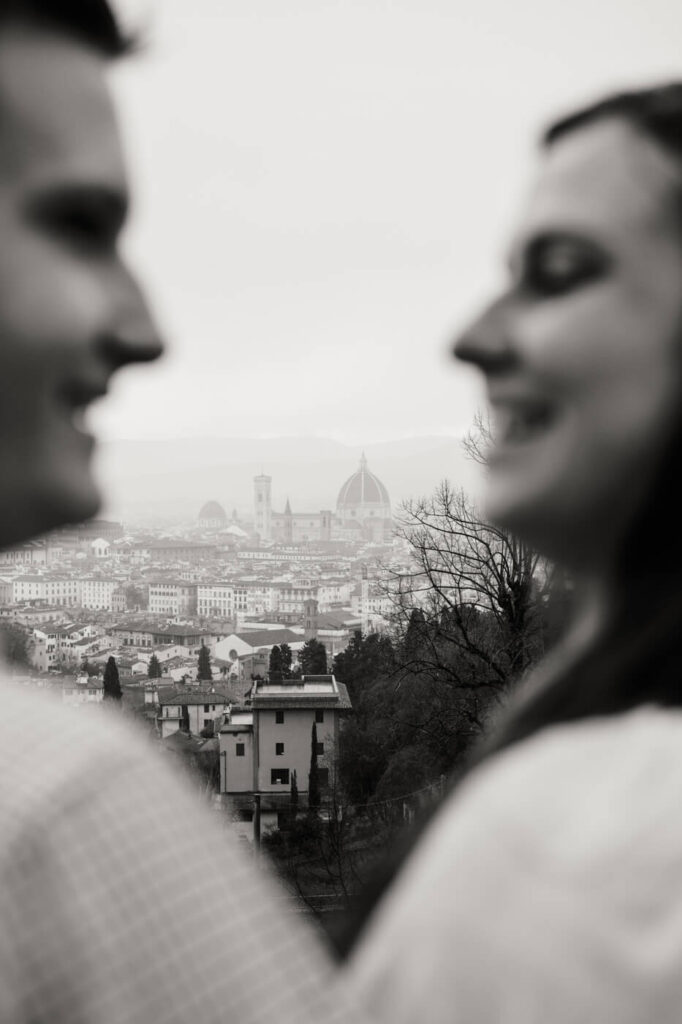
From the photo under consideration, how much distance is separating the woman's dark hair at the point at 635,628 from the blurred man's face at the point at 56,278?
13.4 inches

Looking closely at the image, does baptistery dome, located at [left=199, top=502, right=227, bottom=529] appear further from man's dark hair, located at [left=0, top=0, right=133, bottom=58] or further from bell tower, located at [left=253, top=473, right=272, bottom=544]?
man's dark hair, located at [left=0, top=0, right=133, bottom=58]

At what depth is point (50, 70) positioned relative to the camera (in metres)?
0.60

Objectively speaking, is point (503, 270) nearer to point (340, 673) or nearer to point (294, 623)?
point (340, 673)

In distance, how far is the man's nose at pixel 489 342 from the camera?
26.6 inches

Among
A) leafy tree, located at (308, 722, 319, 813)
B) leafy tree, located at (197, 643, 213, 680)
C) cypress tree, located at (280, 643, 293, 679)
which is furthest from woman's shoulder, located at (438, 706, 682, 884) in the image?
leafy tree, located at (197, 643, 213, 680)

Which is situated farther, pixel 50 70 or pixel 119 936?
pixel 50 70

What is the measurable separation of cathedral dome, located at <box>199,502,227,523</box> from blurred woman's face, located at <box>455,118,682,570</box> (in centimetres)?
6292

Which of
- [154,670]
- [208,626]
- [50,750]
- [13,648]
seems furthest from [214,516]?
[50,750]

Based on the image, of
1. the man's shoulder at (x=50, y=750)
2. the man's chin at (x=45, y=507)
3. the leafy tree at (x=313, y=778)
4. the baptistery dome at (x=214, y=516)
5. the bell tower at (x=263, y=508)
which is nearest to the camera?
the man's shoulder at (x=50, y=750)

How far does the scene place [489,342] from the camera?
0.68 m

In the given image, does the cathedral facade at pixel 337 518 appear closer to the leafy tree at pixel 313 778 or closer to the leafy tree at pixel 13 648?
the leafy tree at pixel 313 778

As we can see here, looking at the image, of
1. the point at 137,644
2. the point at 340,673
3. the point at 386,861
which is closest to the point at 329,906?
the point at 386,861

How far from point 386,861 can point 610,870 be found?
0.20 meters

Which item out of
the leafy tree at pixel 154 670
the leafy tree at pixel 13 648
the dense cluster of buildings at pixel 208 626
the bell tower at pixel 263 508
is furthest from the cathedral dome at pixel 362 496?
the leafy tree at pixel 13 648
